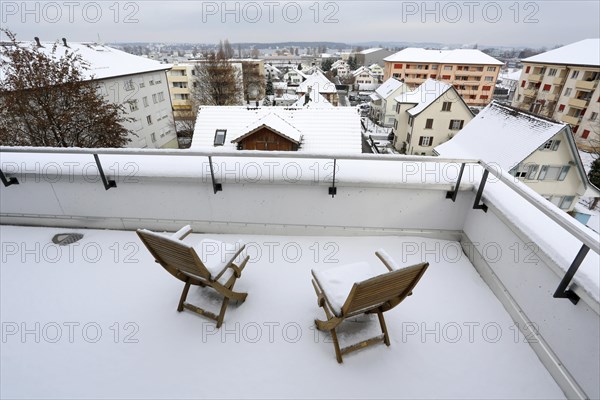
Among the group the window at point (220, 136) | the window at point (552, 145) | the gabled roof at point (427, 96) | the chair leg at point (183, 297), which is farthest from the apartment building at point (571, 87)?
the chair leg at point (183, 297)

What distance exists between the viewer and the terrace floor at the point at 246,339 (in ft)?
6.39

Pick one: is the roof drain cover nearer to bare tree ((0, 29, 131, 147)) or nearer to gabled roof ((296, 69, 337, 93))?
bare tree ((0, 29, 131, 147))

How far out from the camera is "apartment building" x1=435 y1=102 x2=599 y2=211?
12531 millimetres

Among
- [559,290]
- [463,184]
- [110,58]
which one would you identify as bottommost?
[559,290]

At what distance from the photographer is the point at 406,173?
3115 mm

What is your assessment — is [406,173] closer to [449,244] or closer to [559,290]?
[449,244]

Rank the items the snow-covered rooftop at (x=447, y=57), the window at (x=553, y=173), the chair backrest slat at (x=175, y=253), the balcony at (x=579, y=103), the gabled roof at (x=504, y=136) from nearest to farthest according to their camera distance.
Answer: the chair backrest slat at (x=175, y=253)
the gabled roof at (x=504, y=136)
the window at (x=553, y=173)
the balcony at (x=579, y=103)
the snow-covered rooftop at (x=447, y=57)

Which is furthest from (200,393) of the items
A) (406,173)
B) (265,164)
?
(406,173)

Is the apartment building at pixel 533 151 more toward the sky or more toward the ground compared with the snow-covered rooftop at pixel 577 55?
more toward the ground

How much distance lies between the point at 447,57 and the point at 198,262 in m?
53.5

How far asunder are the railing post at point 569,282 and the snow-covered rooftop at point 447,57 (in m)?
51.3

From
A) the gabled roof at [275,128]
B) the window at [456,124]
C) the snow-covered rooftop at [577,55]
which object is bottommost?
the window at [456,124]

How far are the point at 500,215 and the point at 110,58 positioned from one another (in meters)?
24.5

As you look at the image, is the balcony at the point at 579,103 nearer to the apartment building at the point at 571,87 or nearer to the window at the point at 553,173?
the apartment building at the point at 571,87
